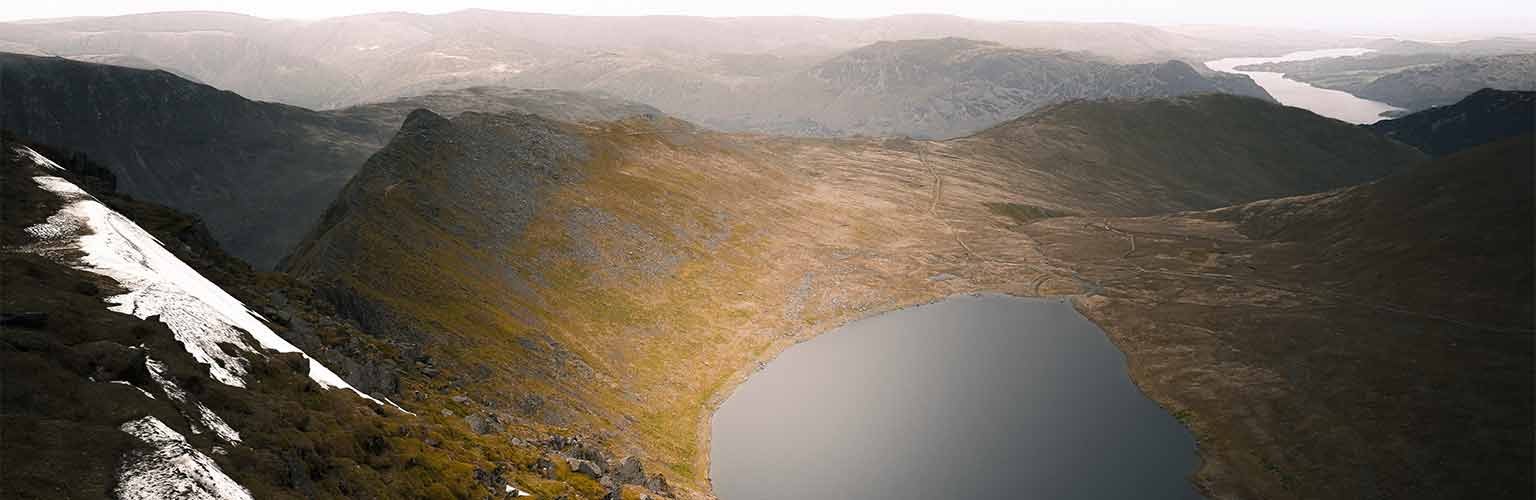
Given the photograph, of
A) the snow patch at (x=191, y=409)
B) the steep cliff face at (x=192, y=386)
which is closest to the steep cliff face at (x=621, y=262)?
the steep cliff face at (x=192, y=386)

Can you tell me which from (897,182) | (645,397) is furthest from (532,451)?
(897,182)

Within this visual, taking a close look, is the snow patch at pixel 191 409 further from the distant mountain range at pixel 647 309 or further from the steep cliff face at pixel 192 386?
the distant mountain range at pixel 647 309

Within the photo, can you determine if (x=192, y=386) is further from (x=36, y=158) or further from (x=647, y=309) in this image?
(x=647, y=309)

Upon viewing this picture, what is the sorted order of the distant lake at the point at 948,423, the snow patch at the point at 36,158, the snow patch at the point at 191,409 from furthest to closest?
the distant lake at the point at 948,423 → the snow patch at the point at 36,158 → the snow patch at the point at 191,409

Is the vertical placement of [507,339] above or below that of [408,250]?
below

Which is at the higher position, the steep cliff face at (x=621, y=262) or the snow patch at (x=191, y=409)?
the snow patch at (x=191, y=409)

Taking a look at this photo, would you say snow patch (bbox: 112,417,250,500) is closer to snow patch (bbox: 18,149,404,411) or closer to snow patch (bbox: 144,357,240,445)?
snow patch (bbox: 144,357,240,445)

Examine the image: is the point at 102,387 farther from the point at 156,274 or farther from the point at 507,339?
the point at 507,339

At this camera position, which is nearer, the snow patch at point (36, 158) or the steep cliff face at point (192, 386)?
the steep cliff face at point (192, 386)
